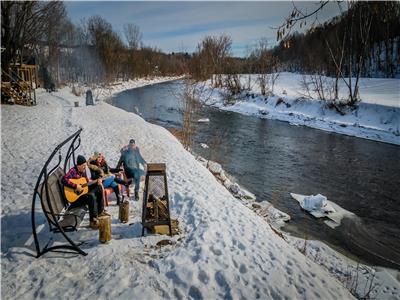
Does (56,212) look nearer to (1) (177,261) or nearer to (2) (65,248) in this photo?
(2) (65,248)

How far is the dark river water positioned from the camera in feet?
27.9

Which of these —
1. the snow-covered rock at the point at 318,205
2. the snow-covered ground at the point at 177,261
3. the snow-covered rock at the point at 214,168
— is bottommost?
the snow-covered rock at the point at 318,205

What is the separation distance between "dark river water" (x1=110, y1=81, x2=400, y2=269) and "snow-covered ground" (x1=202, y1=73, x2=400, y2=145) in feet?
5.39

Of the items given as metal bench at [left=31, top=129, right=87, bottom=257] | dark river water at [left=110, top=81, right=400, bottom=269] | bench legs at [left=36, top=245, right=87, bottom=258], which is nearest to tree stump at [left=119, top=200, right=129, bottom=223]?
metal bench at [left=31, top=129, right=87, bottom=257]

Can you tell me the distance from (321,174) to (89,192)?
34.3 ft

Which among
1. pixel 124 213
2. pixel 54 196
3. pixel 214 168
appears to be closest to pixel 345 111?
pixel 214 168

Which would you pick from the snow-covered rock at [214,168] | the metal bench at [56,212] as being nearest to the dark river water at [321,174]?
the snow-covered rock at [214,168]

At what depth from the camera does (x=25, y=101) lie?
78.3ft

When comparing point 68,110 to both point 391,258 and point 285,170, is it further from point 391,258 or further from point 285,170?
point 391,258

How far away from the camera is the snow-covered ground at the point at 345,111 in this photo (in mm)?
21562

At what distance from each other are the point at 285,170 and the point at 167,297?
10.2 meters

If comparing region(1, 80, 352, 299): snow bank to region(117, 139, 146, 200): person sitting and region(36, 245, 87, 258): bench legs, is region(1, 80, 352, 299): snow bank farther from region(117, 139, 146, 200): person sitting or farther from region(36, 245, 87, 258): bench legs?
region(117, 139, 146, 200): person sitting

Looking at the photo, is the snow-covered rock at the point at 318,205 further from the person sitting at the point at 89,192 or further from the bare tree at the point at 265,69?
the bare tree at the point at 265,69

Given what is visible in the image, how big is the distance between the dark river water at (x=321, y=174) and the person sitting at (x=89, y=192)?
5.20 meters
